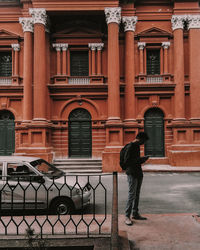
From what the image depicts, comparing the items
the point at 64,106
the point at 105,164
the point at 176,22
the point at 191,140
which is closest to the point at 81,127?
the point at 64,106

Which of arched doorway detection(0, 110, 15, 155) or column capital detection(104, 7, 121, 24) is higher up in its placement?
column capital detection(104, 7, 121, 24)

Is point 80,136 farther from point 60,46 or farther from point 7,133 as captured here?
point 60,46

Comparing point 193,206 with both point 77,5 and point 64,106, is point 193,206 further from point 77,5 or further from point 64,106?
point 77,5

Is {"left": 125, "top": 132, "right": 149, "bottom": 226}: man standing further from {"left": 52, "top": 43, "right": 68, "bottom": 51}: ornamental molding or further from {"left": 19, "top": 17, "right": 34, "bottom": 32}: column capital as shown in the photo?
{"left": 19, "top": 17, "right": 34, "bottom": 32}: column capital

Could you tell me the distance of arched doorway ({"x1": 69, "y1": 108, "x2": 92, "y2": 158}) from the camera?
647 inches

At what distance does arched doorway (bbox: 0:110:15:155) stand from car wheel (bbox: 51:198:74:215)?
1113 cm

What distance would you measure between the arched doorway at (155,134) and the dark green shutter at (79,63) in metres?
5.56

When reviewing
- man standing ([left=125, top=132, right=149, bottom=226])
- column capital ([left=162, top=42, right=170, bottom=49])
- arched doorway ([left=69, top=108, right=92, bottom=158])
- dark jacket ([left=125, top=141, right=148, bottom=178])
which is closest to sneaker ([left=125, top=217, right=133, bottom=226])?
man standing ([left=125, top=132, right=149, bottom=226])

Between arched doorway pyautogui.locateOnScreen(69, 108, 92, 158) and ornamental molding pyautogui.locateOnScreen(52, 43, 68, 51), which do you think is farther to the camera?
ornamental molding pyautogui.locateOnScreen(52, 43, 68, 51)

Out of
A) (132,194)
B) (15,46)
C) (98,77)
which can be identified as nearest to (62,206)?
(132,194)

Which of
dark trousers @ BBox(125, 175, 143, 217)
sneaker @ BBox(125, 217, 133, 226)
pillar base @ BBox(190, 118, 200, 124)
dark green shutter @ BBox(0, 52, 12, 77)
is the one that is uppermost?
dark green shutter @ BBox(0, 52, 12, 77)

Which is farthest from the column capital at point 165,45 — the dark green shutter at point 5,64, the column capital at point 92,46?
the dark green shutter at point 5,64

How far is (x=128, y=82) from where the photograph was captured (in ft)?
52.0

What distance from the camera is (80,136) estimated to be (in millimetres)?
16500
